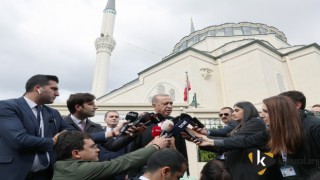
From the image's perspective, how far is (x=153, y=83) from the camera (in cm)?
2314

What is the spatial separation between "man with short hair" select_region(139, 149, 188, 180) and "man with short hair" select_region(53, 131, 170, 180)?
27cm

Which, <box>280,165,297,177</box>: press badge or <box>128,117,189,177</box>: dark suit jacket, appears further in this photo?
<box>128,117,189,177</box>: dark suit jacket

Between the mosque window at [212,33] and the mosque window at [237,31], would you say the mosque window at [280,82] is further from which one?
the mosque window at [212,33]

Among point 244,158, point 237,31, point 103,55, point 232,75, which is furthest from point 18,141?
point 237,31

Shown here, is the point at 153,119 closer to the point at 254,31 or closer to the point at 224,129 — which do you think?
the point at 224,129

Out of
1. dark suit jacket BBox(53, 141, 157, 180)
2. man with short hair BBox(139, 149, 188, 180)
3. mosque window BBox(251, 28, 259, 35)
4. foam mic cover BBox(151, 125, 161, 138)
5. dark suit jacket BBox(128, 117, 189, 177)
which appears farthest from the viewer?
mosque window BBox(251, 28, 259, 35)

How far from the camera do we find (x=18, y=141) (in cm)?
232

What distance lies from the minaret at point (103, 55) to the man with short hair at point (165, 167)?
2660 cm

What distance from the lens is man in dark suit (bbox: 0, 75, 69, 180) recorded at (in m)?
2.34

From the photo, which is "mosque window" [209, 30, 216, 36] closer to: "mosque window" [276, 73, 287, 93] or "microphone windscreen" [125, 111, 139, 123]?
"mosque window" [276, 73, 287, 93]

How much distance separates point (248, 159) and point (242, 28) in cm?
2983

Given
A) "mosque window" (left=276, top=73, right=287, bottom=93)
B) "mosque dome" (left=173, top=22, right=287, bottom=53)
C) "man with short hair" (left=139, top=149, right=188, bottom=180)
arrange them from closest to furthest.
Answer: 1. "man with short hair" (left=139, top=149, right=188, bottom=180)
2. "mosque window" (left=276, top=73, right=287, bottom=93)
3. "mosque dome" (left=173, top=22, right=287, bottom=53)

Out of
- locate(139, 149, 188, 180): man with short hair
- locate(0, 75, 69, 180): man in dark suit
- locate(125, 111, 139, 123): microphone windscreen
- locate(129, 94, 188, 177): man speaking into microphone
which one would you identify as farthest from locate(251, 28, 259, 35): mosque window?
locate(139, 149, 188, 180): man with short hair

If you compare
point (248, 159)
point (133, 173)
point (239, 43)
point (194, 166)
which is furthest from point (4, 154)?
point (239, 43)
